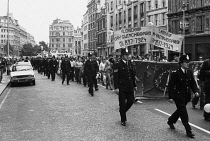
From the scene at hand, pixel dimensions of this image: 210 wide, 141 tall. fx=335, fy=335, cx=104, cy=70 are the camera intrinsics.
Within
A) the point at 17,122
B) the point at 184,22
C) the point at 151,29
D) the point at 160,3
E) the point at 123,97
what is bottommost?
the point at 17,122

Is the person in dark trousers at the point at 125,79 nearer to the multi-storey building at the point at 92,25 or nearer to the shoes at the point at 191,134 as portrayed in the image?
the shoes at the point at 191,134

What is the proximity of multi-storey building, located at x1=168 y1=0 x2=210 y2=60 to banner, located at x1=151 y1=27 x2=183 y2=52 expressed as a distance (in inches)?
917

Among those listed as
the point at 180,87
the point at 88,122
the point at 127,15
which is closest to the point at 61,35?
the point at 127,15

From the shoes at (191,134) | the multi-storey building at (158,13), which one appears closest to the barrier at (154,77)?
the shoes at (191,134)

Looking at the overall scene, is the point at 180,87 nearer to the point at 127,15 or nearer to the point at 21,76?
the point at 21,76

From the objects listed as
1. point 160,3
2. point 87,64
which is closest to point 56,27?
point 160,3

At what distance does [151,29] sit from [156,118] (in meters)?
6.10

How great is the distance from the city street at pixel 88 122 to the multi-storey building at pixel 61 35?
172 meters

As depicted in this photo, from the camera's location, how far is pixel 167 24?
46906mm

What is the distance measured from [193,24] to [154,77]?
29.1m

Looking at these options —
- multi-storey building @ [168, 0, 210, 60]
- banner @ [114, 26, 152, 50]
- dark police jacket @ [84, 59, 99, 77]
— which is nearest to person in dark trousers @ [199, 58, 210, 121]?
banner @ [114, 26, 152, 50]

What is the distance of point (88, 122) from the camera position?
9219 mm

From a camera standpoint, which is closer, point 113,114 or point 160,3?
point 113,114

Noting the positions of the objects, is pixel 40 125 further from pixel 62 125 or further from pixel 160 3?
pixel 160 3
